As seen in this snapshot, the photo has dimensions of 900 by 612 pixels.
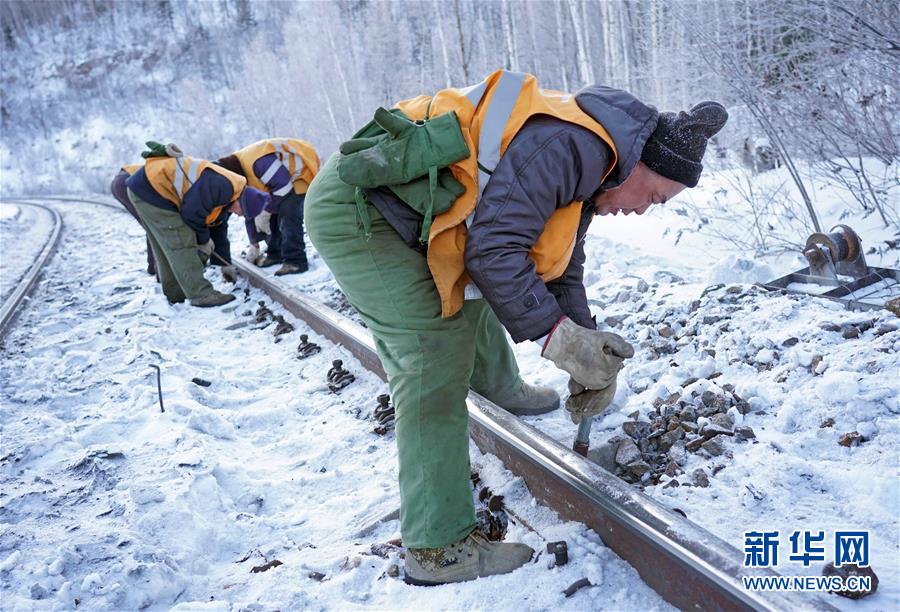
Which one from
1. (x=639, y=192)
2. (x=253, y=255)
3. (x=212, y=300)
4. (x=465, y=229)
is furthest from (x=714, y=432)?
(x=253, y=255)

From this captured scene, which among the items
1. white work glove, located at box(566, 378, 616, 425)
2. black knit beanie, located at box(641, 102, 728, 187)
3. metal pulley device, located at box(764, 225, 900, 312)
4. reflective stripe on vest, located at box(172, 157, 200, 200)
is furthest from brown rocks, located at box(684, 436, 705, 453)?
reflective stripe on vest, located at box(172, 157, 200, 200)

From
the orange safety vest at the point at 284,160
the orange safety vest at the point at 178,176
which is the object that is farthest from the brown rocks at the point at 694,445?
the orange safety vest at the point at 284,160

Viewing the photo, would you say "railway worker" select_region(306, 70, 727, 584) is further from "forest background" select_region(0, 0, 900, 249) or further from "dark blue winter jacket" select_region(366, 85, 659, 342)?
"forest background" select_region(0, 0, 900, 249)

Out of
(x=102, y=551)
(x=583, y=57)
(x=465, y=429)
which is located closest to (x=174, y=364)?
(x=102, y=551)

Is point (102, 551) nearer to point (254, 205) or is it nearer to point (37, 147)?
point (254, 205)

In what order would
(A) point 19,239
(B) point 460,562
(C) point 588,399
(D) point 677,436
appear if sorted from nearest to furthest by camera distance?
(B) point 460,562 < (C) point 588,399 < (D) point 677,436 < (A) point 19,239

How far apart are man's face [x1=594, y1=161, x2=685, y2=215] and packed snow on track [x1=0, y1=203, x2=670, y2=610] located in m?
1.20

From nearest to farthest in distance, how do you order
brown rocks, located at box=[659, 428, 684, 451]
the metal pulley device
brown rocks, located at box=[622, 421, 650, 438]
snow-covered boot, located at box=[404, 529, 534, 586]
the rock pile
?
snow-covered boot, located at box=[404, 529, 534, 586]
the rock pile
brown rocks, located at box=[659, 428, 684, 451]
brown rocks, located at box=[622, 421, 650, 438]
the metal pulley device

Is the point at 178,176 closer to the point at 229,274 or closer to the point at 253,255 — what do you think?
the point at 229,274

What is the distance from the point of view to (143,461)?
11.0 ft

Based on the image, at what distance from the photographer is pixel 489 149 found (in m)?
2.05

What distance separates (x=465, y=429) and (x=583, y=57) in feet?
60.2

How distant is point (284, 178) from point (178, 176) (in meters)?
1.29

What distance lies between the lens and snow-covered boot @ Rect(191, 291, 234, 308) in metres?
6.95
